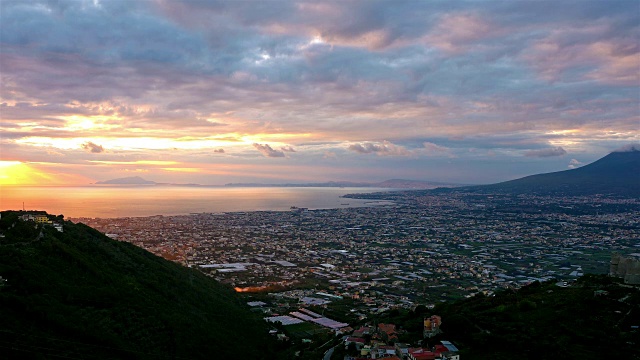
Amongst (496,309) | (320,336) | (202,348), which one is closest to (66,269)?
(202,348)

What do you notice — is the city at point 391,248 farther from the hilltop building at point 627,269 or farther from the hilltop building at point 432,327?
the hilltop building at point 432,327

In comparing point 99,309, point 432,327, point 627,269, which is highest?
point 99,309

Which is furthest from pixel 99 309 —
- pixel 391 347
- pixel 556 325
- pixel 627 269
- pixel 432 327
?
pixel 627 269

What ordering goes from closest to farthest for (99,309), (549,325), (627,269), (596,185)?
(99,309) → (549,325) → (627,269) → (596,185)

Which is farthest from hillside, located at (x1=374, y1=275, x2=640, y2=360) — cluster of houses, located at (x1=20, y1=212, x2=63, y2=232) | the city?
cluster of houses, located at (x1=20, y1=212, x2=63, y2=232)

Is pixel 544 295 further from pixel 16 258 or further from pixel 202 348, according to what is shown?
pixel 16 258

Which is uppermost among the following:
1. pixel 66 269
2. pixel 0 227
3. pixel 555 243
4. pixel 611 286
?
pixel 0 227

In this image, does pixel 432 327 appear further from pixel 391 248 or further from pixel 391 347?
pixel 391 248

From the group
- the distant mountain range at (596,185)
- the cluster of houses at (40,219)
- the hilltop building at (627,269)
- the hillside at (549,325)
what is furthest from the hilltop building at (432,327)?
the distant mountain range at (596,185)
